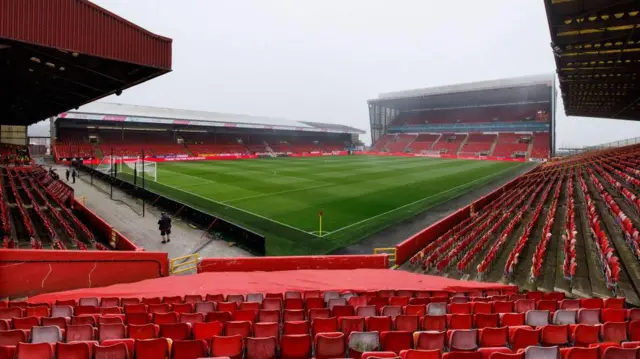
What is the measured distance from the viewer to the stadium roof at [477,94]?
70.2m

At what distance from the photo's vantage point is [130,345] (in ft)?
15.2

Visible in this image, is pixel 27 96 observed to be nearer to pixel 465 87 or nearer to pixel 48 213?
pixel 48 213

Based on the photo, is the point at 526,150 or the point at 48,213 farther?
the point at 526,150

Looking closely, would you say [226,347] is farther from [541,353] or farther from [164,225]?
[164,225]

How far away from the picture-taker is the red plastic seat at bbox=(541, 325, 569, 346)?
5078 mm

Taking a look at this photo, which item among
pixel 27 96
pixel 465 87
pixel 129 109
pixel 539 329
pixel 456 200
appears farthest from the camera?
pixel 465 87

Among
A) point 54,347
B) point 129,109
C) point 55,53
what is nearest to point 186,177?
point 55,53

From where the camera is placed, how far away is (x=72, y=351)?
4383mm

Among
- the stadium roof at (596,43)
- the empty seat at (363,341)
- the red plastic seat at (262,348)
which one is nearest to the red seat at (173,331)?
the red plastic seat at (262,348)

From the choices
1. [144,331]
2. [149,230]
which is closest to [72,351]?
[144,331]

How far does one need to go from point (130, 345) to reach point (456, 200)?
23298 mm

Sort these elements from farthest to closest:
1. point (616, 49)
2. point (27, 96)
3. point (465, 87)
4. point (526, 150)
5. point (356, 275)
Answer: point (465, 87), point (526, 150), point (27, 96), point (616, 49), point (356, 275)

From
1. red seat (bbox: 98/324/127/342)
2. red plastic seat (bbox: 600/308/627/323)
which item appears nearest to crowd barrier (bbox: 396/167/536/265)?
red plastic seat (bbox: 600/308/627/323)

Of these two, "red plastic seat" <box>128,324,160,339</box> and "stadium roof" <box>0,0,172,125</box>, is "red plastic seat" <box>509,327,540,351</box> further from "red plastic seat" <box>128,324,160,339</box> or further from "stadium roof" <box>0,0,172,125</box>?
"stadium roof" <box>0,0,172,125</box>
